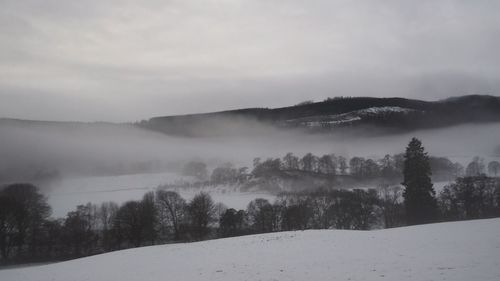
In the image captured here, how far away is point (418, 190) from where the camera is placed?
4806cm

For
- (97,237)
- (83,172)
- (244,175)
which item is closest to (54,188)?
(83,172)

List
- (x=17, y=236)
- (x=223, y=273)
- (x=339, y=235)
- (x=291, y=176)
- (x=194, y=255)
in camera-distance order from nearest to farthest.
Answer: (x=223, y=273) → (x=194, y=255) → (x=339, y=235) → (x=17, y=236) → (x=291, y=176)

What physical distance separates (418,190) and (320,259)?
3259 cm

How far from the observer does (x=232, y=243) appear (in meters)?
30.8

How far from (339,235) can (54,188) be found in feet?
502

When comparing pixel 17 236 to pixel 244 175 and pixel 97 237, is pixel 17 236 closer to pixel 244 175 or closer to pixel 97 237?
pixel 97 237

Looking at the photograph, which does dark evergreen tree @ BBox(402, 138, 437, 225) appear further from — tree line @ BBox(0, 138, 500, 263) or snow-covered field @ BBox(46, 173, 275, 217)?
snow-covered field @ BBox(46, 173, 275, 217)

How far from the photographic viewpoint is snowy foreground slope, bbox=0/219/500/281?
57.8ft

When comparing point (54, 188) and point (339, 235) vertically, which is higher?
point (339, 235)

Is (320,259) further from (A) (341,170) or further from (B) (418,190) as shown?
(A) (341,170)

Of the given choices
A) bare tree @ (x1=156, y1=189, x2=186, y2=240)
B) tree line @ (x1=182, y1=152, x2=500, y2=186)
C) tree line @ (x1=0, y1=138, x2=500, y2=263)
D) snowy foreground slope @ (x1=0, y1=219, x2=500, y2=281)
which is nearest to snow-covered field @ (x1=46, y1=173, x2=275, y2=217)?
tree line @ (x1=182, y1=152, x2=500, y2=186)

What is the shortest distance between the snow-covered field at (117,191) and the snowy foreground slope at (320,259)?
216 feet

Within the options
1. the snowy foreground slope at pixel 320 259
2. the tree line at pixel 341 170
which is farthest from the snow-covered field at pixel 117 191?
the snowy foreground slope at pixel 320 259

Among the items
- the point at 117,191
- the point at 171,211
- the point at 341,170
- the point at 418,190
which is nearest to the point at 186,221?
the point at 171,211
